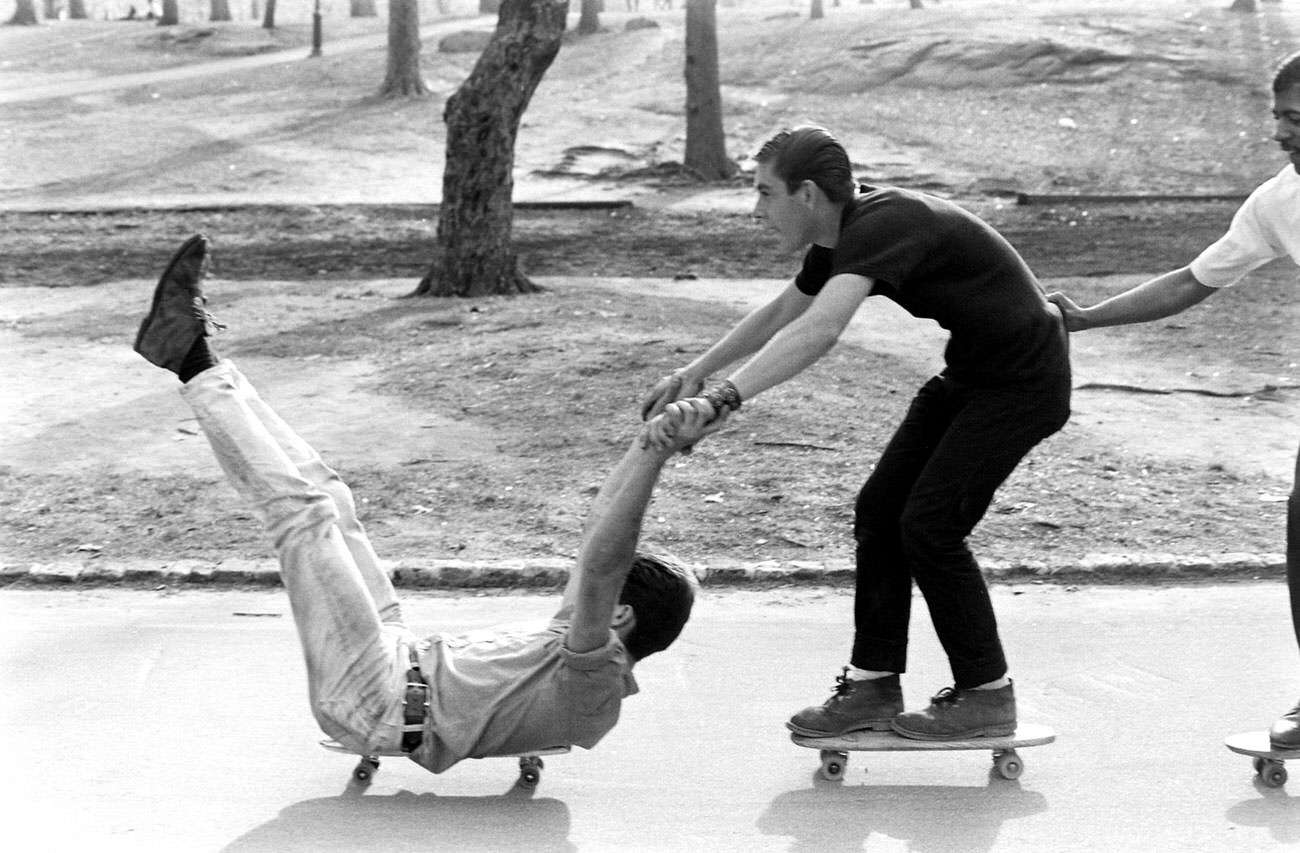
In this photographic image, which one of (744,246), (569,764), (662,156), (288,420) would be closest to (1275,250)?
(569,764)

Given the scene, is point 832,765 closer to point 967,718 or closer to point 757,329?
point 967,718

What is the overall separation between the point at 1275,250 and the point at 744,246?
1139 cm

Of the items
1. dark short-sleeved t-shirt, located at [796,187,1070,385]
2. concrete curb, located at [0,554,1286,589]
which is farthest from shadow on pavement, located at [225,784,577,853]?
concrete curb, located at [0,554,1286,589]

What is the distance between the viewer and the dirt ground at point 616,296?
7297mm

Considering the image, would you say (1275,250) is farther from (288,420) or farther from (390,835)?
(288,420)

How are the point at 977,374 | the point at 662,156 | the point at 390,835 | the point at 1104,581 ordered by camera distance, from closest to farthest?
the point at 390,835 < the point at 977,374 < the point at 1104,581 < the point at 662,156

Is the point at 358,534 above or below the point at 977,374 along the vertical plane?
below

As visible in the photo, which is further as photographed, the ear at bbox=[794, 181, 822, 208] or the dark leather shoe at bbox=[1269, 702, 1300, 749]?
the dark leather shoe at bbox=[1269, 702, 1300, 749]

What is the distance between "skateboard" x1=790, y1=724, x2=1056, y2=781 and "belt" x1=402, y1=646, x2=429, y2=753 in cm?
105

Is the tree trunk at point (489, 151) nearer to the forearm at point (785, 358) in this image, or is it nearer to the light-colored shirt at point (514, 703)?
the light-colored shirt at point (514, 703)

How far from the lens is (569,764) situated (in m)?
4.71

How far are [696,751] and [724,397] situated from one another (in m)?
1.35

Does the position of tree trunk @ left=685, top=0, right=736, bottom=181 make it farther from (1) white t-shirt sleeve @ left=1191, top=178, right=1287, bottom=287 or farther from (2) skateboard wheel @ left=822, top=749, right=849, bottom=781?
(2) skateboard wheel @ left=822, top=749, right=849, bottom=781

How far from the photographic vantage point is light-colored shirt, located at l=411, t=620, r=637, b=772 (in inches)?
164
